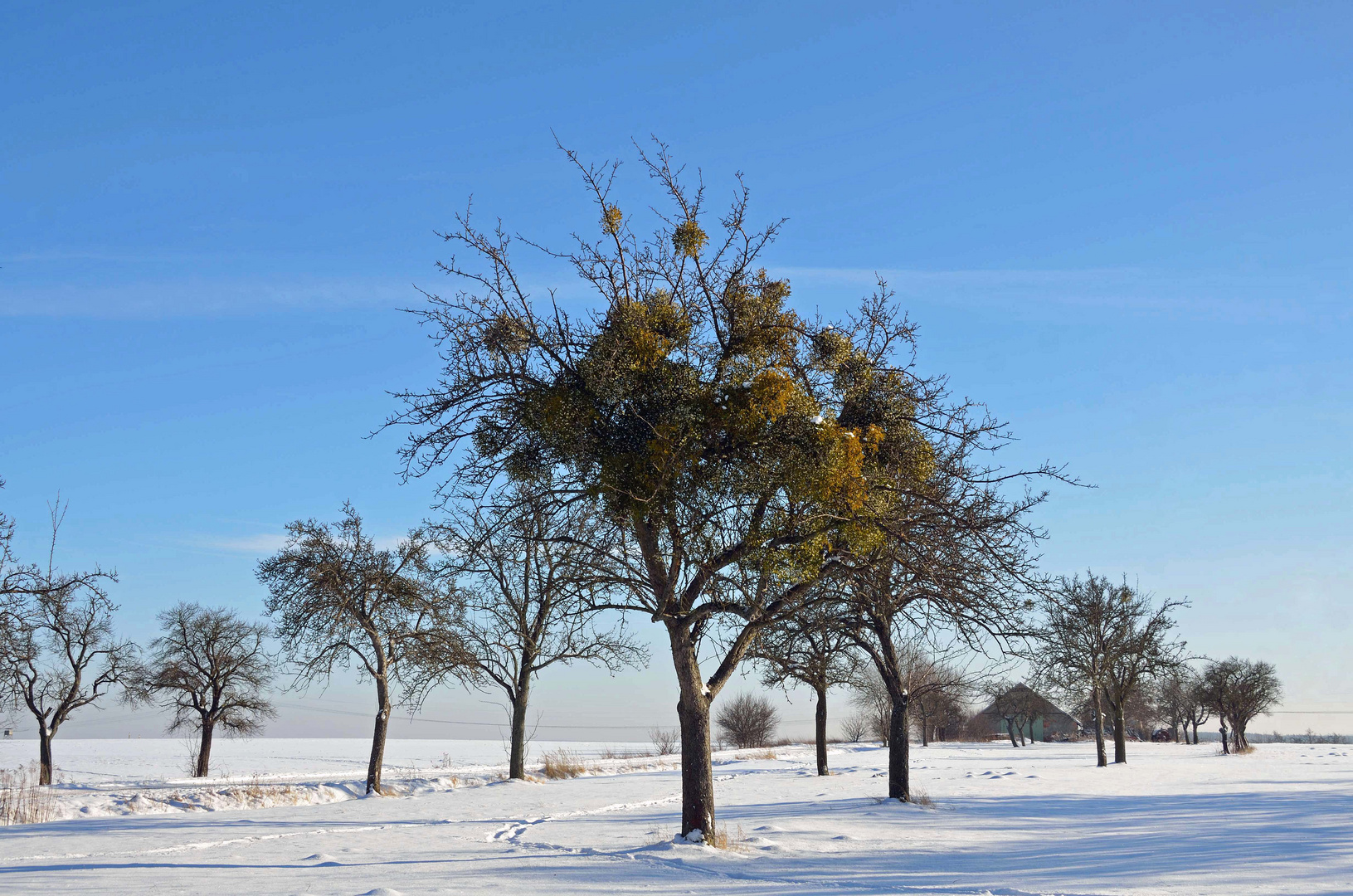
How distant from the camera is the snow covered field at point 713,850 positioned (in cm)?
848

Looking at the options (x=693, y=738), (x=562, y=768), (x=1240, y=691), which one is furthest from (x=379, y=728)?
(x=1240, y=691)

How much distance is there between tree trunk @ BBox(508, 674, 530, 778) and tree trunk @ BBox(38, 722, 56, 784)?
41.7 feet

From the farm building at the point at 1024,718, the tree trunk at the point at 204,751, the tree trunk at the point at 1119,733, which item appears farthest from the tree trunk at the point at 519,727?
the farm building at the point at 1024,718

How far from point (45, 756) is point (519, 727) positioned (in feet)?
47.9

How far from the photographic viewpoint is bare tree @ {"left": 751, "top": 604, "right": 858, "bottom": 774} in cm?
1543

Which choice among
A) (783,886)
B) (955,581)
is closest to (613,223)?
(955,581)

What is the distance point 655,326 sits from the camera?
33.9ft

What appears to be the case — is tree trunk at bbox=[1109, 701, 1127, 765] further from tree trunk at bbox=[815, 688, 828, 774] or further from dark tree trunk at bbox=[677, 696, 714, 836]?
dark tree trunk at bbox=[677, 696, 714, 836]

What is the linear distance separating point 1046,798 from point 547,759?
615 inches

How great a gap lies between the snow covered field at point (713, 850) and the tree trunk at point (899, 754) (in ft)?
1.98

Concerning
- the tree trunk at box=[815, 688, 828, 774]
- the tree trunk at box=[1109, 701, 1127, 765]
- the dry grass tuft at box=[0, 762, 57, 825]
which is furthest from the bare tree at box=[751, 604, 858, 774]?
the tree trunk at box=[1109, 701, 1127, 765]

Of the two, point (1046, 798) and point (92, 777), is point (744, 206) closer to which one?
point (1046, 798)

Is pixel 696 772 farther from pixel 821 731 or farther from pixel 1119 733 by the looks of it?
pixel 1119 733

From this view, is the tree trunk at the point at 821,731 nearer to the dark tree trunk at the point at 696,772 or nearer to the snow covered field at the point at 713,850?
the snow covered field at the point at 713,850
